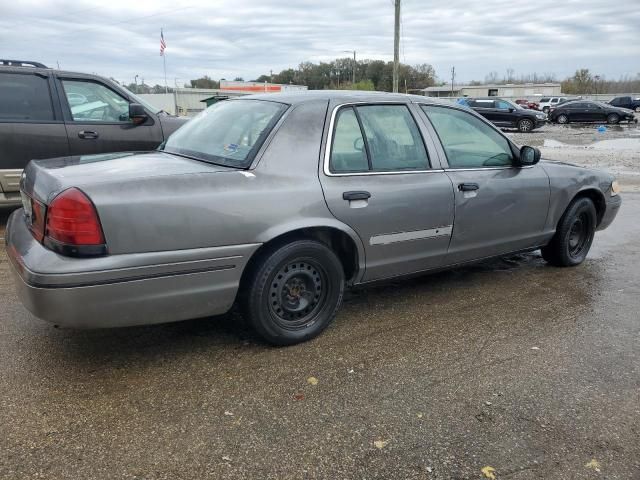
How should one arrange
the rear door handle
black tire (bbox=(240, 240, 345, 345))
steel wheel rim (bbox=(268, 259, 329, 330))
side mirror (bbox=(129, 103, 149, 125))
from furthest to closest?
1. side mirror (bbox=(129, 103, 149, 125))
2. the rear door handle
3. steel wheel rim (bbox=(268, 259, 329, 330))
4. black tire (bbox=(240, 240, 345, 345))

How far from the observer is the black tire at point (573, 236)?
498cm

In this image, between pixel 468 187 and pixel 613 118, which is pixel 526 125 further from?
pixel 468 187

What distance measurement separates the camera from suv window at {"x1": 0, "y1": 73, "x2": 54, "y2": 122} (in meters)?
5.95

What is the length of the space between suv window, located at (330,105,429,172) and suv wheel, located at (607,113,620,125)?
33428 millimetres

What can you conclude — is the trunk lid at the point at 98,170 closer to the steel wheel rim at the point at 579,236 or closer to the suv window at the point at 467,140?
the suv window at the point at 467,140

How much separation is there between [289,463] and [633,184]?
1070 centimetres

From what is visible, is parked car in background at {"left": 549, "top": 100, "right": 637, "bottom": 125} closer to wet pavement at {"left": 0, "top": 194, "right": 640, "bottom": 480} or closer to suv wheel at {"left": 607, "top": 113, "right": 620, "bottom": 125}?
suv wheel at {"left": 607, "top": 113, "right": 620, "bottom": 125}

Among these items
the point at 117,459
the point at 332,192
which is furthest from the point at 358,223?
the point at 117,459

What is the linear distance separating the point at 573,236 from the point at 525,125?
23.8 m

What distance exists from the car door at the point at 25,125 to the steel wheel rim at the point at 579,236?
5481 mm

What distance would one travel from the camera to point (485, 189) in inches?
163

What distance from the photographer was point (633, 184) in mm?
10695

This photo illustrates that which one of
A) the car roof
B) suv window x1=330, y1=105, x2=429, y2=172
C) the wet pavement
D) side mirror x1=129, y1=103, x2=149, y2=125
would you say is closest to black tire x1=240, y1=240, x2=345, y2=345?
the wet pavement

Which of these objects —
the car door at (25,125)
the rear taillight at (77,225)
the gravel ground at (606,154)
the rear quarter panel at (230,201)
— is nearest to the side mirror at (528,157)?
the rear quarter panel at (230,201)
